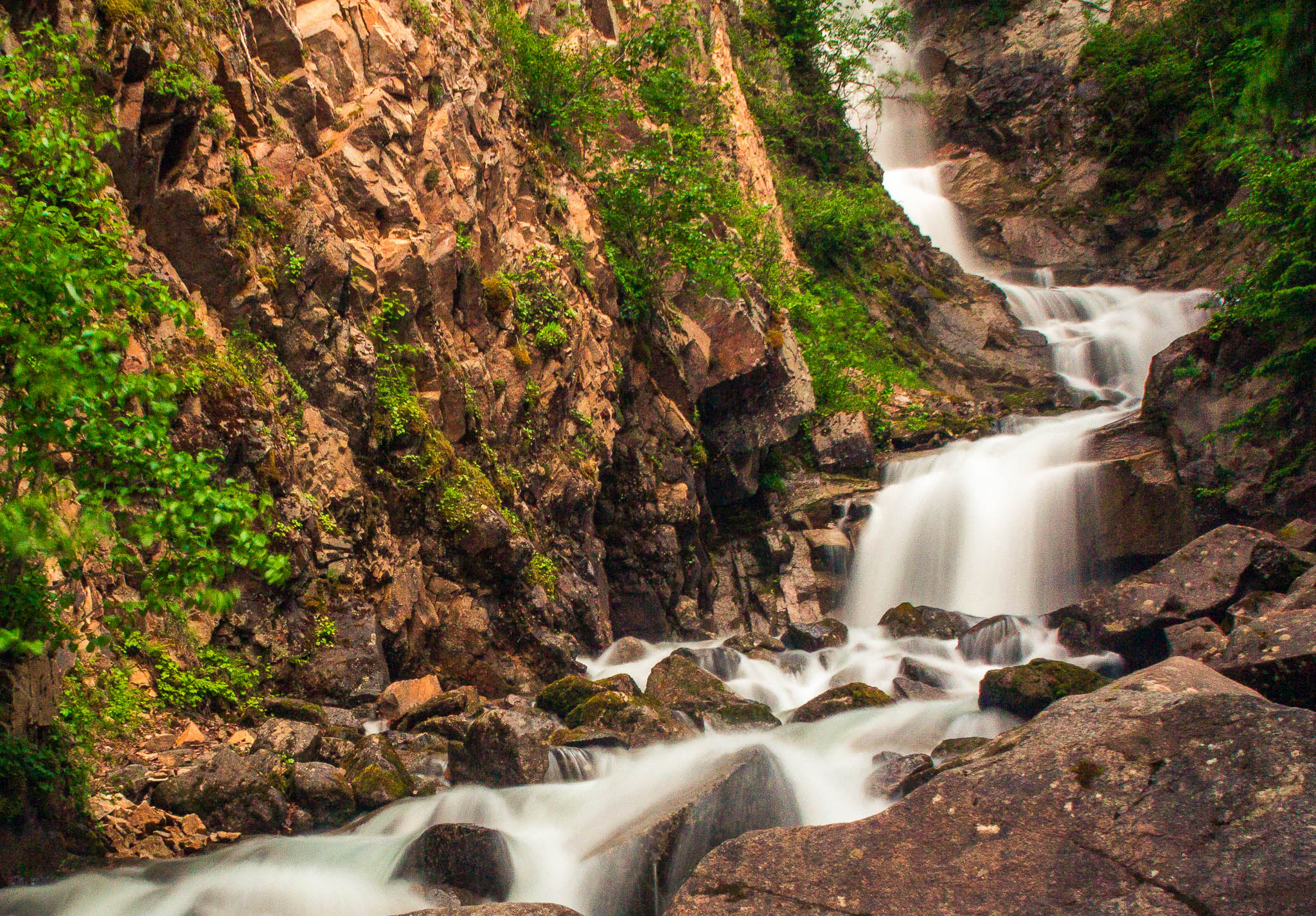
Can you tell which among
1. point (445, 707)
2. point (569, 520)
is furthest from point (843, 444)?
point (445, 707)

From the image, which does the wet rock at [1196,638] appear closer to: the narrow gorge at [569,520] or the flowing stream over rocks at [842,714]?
the narrow gorge at [569,520]

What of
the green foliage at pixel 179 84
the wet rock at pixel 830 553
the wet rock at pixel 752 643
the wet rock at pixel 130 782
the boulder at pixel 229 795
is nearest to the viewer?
the wet rock at pixel 130 782

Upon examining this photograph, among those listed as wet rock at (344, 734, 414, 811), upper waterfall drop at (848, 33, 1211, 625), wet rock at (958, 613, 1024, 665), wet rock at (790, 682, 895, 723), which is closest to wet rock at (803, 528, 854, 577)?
upper waterfall drop at (848, 33, 1211, 625)

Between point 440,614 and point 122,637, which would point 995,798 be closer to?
point 122,637

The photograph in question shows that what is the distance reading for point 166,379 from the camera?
3916mm

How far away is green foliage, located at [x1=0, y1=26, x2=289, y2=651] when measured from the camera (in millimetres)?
3488

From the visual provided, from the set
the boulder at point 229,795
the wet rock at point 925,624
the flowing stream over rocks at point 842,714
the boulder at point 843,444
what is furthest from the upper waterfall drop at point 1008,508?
the boulder at point 229,795

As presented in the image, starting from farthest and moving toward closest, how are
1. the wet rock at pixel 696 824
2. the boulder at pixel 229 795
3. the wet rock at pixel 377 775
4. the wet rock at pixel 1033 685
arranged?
the wet rock at pixel 1033 685 → the wet rock at pixel 377 775 → the boulder at pixel 229 795 → the wet rock at pixel 696 824

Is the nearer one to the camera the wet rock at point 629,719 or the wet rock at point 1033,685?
the wet rock at point 629,719

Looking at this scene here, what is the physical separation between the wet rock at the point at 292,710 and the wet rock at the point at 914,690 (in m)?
7.24

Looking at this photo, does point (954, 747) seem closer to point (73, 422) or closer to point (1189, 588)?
point (1189, 588)

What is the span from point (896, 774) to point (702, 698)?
2.97 m

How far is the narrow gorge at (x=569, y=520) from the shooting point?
12.9 ft

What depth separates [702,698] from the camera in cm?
1004
